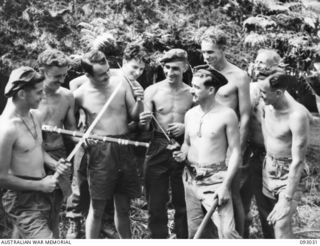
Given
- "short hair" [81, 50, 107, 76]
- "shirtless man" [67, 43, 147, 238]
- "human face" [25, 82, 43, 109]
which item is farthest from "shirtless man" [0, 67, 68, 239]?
"shirtless man" [67, 43, 147, 238]

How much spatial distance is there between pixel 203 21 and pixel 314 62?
4.69 ft

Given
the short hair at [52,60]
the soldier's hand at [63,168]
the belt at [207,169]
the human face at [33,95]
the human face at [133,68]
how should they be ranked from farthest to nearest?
the human face at [133,68] → the short hair at [52,60] → the belt at [207,169] → the soldier's hand at [63,168] → the human face at [33,95]

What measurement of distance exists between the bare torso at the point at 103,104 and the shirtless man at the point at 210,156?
0.60 m

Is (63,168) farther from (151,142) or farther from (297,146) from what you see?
(297,146)

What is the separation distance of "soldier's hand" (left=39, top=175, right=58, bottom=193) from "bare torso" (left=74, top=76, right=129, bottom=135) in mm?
869

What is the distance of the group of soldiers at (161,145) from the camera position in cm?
359

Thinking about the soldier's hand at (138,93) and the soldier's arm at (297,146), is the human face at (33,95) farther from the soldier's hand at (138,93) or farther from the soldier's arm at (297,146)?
the soldier's arm at (297,146)

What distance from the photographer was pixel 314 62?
650 centimetres

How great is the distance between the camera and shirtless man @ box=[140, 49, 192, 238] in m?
4.56

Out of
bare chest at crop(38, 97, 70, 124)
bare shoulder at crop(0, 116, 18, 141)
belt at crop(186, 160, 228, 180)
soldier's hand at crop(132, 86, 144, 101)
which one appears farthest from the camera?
soldier's hand at crop(132, 86, 144, 101)

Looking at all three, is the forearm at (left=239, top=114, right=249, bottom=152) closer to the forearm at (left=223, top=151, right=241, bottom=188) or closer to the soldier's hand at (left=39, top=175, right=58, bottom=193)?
the forearm at (left=223, top=151, right=241, bottom=188)

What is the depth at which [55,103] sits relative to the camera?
435cm

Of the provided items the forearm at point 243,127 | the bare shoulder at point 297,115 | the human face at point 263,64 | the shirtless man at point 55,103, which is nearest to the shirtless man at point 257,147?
the human face at point 263,64

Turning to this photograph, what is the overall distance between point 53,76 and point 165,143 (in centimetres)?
110
